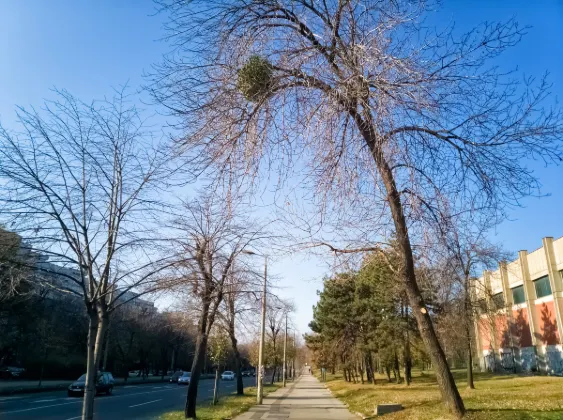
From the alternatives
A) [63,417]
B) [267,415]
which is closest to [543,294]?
[267,415]

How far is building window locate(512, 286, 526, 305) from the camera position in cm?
4739

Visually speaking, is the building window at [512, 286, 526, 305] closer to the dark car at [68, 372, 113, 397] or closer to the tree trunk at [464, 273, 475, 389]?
the tree trunk at [464, 273, 475, 389]

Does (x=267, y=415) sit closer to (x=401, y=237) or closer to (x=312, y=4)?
(x=401, y=237)

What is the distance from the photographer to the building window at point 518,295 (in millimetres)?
47394

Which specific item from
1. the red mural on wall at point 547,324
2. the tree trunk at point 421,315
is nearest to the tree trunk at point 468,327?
the red mural on wall at point 547,324

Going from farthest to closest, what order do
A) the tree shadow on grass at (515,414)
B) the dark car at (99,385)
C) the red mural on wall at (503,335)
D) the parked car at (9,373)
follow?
the red mural on wall at (503,335) < the parked car at (9,373) < the dark car at (99,385) < the tree shadow on grass at (515,414)

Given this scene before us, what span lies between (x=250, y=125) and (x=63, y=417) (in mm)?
14791

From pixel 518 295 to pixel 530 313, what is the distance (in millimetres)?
4910

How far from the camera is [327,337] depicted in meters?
47.6

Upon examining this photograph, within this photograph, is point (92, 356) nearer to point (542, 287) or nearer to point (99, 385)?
point (99, 385)

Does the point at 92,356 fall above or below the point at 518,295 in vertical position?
below

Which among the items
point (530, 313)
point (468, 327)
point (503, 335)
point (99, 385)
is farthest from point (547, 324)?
point (99, 385)

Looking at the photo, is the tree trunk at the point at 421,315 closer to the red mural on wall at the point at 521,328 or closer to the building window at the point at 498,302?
the building window at the point at 498,302

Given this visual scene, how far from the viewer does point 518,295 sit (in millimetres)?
48625
